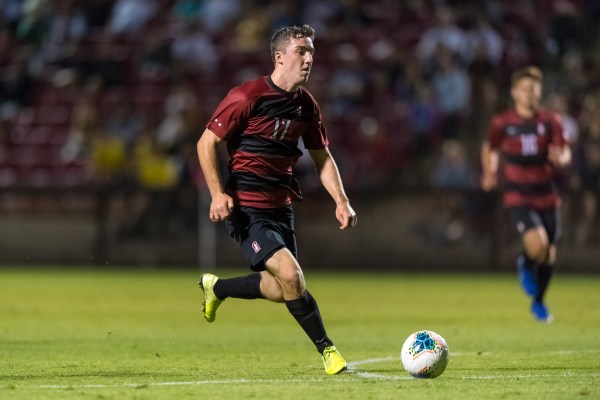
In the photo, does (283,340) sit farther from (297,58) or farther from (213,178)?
(297,58)

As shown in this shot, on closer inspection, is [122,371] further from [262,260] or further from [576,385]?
[576,385]

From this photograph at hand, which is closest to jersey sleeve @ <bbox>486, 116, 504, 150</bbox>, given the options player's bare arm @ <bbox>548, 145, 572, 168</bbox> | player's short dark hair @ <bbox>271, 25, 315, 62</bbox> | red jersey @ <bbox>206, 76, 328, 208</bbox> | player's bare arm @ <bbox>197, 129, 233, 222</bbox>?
player's bare arm @ <bbox>548, 145, 572, 168</bbox>

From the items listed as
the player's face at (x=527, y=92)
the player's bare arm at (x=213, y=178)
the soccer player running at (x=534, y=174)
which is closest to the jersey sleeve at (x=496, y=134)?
the soccer player running at (x=534, y=174)

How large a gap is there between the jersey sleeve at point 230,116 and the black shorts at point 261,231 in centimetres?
59

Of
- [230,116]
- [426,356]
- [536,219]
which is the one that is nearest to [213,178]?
[230,116]

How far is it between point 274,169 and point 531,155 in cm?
538

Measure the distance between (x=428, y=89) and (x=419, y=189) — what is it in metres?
2.07

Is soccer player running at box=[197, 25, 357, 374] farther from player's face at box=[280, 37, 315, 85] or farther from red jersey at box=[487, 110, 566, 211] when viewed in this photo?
red jersey at box=[487, 110, 566, 211]

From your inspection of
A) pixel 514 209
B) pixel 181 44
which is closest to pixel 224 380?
pixel 514 209

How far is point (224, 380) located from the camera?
311 inches

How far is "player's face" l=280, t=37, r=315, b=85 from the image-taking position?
8.32m

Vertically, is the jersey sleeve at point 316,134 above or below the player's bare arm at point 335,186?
above

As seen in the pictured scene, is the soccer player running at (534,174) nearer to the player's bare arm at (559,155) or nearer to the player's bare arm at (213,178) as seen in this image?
the player's bare arm at (559,155)

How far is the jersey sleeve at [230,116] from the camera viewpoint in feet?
27.3
